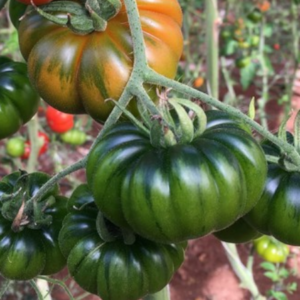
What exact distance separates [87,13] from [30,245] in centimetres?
38

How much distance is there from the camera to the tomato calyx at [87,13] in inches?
27.0

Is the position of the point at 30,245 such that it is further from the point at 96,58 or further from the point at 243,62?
the point at 243,62

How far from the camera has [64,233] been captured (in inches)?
31.1

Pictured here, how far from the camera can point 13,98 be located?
0.97 metres

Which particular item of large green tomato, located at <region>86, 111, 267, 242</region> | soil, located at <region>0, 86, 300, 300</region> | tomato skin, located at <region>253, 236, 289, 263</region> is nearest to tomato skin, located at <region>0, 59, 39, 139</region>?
large green tomato, located at <region>86, 111, 267, 242</region>

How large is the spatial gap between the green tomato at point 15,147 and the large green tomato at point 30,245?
1.66 m

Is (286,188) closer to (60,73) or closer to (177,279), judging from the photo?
(60,73)

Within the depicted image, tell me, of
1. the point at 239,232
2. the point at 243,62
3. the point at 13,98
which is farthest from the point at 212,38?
the point at 243,62

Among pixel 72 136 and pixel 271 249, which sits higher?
pixel 271 249

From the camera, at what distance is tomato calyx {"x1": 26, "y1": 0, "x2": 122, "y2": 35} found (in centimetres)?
68

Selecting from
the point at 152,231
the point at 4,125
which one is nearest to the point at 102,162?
the point at 152,231

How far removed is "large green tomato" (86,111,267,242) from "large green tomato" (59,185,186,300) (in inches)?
5.4

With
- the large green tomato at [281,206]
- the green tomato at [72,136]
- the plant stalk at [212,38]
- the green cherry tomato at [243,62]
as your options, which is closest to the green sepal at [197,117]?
the large green tomato at [281,206]

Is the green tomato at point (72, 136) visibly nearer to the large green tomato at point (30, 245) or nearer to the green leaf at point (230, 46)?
the green leaf at point (230, 46)
